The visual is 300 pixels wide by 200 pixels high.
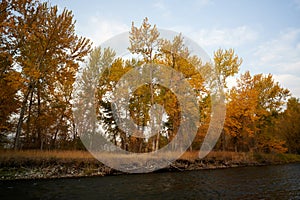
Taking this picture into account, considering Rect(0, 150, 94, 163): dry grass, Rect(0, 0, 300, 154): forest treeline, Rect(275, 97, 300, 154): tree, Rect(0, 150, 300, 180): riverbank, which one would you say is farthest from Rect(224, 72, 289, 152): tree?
Rect(0, 150, 94, 163): dry grass

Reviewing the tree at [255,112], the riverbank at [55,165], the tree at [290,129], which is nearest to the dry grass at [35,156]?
the riverbank at [55,165]

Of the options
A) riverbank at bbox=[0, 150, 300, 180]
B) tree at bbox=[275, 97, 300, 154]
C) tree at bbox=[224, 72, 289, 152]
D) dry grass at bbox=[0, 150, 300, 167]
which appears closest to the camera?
riverbank at bbox=[0, 150, 300, 180]

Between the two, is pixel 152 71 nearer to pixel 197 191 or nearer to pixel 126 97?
pixel 126 97

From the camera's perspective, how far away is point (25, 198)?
880 cm

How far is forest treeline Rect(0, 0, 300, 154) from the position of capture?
54.0 ft

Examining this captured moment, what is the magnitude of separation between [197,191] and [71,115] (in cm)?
2336

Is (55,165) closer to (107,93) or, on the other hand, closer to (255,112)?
(107,93)

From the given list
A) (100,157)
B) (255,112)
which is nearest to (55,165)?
(100,157)

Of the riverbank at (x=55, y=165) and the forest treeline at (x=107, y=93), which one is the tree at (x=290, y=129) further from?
the riverbank at (x=55, y=165)

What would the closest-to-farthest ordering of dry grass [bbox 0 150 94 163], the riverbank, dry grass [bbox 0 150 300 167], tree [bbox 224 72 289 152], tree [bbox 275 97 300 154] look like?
1. the riverbank
2. dry grass [bbox 0 150 94 163]
3. dry grass [bbox 0 150 300 167]
4. tree [bbox 224 72 289 152]
5. tree [bbox 275 97 300 154]

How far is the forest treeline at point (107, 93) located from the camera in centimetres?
1647

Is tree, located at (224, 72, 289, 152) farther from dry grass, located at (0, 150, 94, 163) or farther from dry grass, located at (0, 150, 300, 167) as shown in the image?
dry grass, located at (0, 150, 94, 163)

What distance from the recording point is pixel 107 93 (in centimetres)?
3003

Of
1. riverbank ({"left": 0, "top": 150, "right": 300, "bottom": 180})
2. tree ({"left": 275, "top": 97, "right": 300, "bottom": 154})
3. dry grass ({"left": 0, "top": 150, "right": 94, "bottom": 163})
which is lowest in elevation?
riverbank ({"left": 0, "top": 150, "right": 300, "bottom": 180})
